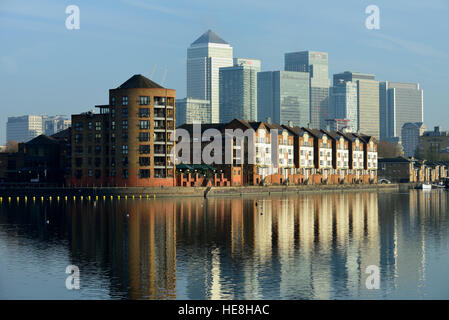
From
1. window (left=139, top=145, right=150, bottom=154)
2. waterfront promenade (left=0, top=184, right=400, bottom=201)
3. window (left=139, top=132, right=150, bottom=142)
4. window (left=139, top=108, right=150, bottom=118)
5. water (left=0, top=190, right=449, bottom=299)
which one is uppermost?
window (left=139, top=108, right=150, bottom=118)

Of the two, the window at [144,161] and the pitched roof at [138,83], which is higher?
the pitched roof at [138,83]

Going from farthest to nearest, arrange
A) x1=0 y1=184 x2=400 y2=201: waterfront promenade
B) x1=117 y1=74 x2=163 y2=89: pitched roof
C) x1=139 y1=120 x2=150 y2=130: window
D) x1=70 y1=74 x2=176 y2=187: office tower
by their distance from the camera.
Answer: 1. x1=117 y1=74 x2=163 y2=89: pitched roof
2. x1=139 y1=120 x2=150 y2=130: window
3. x1=70 y1=74 x2=176 y2=187: office tower
4. x1=0 y1=184 x2=400 y2=201: waterfront promenade

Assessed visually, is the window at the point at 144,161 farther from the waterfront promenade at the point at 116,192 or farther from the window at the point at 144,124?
the waterfront promenade at the point at 116,192

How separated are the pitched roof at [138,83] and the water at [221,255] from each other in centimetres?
6444

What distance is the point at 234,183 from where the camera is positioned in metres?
195

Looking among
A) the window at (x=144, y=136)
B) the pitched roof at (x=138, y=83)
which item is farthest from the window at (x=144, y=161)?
the pitched roof at (x=138, y=83)

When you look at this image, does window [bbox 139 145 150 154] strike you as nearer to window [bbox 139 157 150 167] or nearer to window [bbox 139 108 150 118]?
window [bbox 139 157 150 167]

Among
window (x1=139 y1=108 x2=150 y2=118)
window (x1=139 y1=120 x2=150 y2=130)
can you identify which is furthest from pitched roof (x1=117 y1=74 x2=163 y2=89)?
window (x1=139 y1=120 x2=150 y2=130)

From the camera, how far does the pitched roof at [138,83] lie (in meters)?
175

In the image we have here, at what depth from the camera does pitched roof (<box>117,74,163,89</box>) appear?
175m

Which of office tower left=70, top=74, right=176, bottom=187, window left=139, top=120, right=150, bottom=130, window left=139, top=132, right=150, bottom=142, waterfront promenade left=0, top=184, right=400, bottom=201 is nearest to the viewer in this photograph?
waterfront promenade left=0, top=184, right=400, bottom=201

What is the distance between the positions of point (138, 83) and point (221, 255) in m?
114

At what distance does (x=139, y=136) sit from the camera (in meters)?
175
